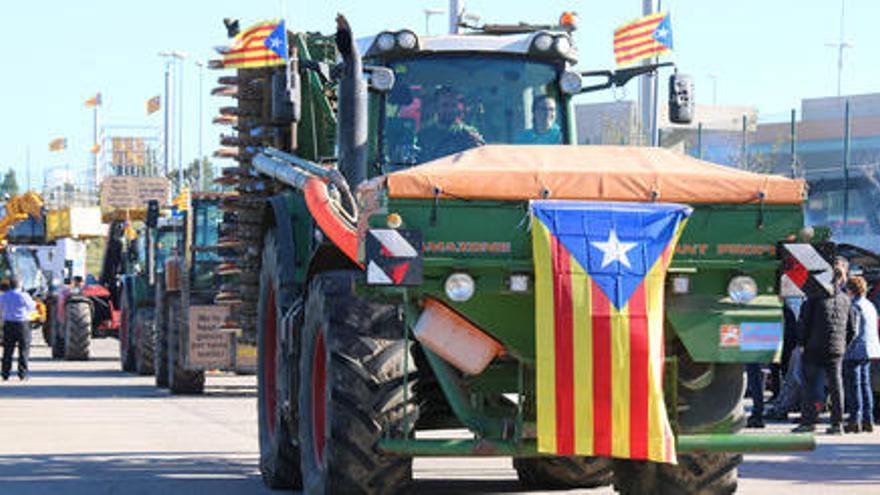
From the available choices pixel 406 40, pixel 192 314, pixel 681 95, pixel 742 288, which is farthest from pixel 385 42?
pixel 192 314

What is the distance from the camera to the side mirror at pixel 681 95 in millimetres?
14938

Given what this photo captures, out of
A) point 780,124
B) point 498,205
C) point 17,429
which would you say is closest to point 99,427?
point 17,429

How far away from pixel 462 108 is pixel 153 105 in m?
66.0

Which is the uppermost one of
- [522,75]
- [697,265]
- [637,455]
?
[522,75]

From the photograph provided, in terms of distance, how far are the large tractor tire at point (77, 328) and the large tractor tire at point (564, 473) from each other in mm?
24017

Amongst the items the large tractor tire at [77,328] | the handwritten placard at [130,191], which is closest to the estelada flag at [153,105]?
the handwritten placard at [130,191]

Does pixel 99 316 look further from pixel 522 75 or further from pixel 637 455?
pixel 637 455

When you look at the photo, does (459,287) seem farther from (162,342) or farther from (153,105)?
(153,105)

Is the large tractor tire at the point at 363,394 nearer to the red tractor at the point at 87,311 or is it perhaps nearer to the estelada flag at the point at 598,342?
the estelada flag at the point at 598,342

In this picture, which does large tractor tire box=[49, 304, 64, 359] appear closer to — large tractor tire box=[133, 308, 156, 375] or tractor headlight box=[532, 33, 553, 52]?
large tractor tire box=[133, 308, 156, 375]

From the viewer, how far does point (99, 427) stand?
21.1 m

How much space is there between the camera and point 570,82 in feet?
48.5

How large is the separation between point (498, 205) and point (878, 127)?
38.2 m

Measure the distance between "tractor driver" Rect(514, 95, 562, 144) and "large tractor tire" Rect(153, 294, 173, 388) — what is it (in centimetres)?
1509
